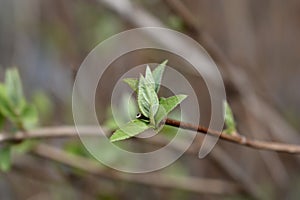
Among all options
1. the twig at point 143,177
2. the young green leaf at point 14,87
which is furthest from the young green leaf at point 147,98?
the twig at point 143,177

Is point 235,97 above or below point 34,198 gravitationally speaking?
above

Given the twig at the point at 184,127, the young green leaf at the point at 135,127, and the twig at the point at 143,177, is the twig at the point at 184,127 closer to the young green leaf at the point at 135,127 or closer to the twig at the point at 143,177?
the young green leaf at the point at 135,127

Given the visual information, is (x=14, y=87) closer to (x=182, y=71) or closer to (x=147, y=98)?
(x=147, y=98)

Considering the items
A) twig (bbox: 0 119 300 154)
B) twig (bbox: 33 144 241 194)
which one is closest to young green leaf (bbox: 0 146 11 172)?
twig (bbox: 0 119 300 154)

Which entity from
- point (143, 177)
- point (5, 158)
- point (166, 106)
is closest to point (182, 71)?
point (143, 177)

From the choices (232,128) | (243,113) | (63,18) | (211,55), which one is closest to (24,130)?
(232,128)

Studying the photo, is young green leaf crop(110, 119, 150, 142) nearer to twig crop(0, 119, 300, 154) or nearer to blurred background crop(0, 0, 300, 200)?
twig crop(0, 119, 300, 154)

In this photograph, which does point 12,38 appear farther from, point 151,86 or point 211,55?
A: point 151,86
